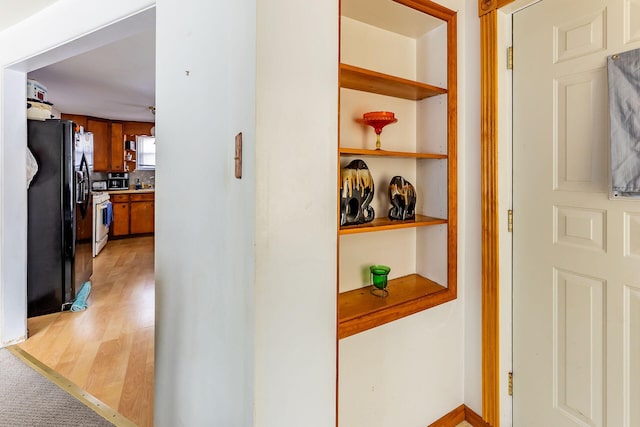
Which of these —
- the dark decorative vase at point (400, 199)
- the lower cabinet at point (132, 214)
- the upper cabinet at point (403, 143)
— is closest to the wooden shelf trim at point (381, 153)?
the upper cabinet at point (403, 143)

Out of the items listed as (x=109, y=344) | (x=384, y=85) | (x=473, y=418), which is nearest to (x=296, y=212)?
(x=384, y=85)

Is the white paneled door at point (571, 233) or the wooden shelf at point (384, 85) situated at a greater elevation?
the wooden shelf at point (384, 85)

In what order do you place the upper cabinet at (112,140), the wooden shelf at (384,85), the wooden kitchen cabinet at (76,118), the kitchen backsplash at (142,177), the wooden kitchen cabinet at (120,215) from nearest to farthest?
the wooden shelf at (384,85) → the wooden kitchen cabinet at (76,118) → the upper cabinet at (112,140) → the wooden kitchen cabinet at (120,215) → the kitchen backsplash at (142,177)

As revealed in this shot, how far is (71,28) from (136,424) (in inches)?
86.1

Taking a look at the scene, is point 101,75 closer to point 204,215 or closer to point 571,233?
point 204,215

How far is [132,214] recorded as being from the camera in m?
6.22

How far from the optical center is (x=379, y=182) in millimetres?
1765

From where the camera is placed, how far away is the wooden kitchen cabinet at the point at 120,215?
5.99 m

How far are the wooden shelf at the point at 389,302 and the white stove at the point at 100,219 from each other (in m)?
4.56

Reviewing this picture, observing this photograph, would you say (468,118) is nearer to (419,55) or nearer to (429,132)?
(429,132)

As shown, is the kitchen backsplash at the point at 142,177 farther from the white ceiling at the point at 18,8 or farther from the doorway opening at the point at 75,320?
the white ceiling at the point at 18,8

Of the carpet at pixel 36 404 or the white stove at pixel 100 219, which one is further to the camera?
the white stove at pixel 100 219

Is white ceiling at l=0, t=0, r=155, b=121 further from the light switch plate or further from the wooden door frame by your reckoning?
the wooden door frame

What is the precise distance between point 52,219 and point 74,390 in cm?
171
